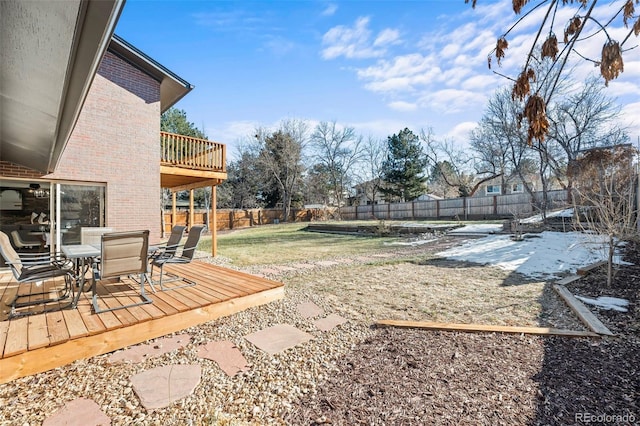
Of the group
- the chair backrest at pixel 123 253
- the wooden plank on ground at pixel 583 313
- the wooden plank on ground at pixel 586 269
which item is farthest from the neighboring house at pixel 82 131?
the wooden plank on ground at pixel 586 269

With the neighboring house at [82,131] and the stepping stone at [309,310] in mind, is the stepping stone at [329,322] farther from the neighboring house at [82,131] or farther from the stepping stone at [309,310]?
the neighboring house at [82,131]

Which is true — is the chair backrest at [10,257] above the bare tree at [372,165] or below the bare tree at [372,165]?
below

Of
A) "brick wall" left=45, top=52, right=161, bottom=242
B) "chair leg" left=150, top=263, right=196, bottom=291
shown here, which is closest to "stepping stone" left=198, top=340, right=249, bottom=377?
"chair leg" left=150, top=263, right=196, bottom=291

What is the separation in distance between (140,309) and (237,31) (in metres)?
8.45

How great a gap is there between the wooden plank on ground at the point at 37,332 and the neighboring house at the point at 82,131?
2.11 metres

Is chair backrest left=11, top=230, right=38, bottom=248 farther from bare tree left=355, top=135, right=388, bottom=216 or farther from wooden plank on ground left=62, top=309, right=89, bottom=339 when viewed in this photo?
bare tree left=355, top=135, right=388, bottom=216

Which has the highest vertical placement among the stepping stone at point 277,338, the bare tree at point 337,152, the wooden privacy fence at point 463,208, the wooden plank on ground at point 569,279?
the bare tree at point 337,152

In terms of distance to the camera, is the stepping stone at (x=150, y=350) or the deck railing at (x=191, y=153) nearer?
the stepping stone at (x=150, y=350)

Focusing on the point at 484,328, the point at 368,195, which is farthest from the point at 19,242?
the point at 368,195

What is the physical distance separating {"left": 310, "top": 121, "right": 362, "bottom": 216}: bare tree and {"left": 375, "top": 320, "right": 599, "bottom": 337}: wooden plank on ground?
29.1 meters

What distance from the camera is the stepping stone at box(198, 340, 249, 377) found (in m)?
2.67

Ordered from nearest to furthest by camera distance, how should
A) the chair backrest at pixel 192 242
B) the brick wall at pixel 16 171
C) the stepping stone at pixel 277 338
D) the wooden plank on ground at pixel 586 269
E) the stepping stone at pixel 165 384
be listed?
the stepping stone at pixel 165 384 < the stepping stone at pixel 277 338 < the chair backrest at pixel 192 242 < the wooden plank on ground at pixel 586 269 < the brick wall at pixel 16 171

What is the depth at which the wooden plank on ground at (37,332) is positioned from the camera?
2.62 meters

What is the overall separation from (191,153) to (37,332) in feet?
22.7
